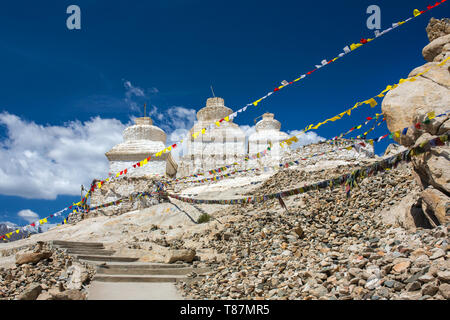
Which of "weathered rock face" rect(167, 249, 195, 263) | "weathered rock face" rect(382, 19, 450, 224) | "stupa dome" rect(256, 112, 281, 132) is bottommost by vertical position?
"weathered rock face" rect(167, 249, 195, 263)

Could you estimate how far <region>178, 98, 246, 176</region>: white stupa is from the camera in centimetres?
2611

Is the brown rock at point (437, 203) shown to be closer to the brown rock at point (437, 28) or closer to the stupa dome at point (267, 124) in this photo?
the brown rock at point (437, 28)

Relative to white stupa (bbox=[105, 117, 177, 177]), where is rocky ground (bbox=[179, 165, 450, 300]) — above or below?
below

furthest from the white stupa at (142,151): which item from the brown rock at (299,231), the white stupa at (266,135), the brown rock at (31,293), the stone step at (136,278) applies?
the brown rock at (31,293)

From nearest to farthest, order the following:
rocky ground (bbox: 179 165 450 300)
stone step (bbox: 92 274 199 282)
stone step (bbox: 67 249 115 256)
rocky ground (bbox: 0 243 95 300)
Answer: rocky ground (bbox: 179 165 450 300) < rocky ground (bbox: 0 243 95 300) < stone step (bbox: 92 274 199 282) < stone step (bbox: 67 249 115 256)

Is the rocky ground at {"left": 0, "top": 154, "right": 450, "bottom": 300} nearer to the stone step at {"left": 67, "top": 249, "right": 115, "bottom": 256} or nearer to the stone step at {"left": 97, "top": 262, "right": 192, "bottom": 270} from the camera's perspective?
the stone step at {"left": 97, "top": 262, "right": 192, "bottom": 270}

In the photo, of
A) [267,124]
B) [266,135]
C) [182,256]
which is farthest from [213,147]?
[182,256]

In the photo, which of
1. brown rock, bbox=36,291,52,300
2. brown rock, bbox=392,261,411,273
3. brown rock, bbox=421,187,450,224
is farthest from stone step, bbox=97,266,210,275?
brown rock, bbox=421,187,450,224

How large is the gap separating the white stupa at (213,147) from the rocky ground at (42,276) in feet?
60.5

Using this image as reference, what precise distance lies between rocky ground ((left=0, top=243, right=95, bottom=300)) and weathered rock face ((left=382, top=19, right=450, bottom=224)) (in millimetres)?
5746

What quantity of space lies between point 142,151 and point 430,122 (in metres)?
24.0

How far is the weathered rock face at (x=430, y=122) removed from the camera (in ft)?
14.1
